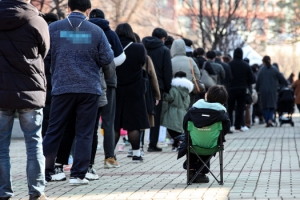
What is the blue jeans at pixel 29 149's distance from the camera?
7211 millimetres

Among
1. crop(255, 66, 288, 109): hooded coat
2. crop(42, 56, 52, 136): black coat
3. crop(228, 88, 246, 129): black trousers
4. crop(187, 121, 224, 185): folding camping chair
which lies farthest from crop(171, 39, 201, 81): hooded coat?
crop(255, 66, 288, 109): hooded coat

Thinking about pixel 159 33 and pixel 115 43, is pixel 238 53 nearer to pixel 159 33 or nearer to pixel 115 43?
pixel 159 33

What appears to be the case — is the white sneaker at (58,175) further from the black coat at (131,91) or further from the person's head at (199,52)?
the person's head at (199,52)

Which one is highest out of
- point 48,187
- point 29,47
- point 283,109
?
point 29,47

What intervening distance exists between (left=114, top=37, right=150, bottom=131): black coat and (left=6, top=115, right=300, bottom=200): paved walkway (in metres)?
0.56

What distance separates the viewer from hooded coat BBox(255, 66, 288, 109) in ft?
77.4

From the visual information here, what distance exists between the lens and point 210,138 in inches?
347

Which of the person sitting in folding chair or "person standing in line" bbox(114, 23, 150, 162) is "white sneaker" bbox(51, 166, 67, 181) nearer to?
the person sitting in folding chair

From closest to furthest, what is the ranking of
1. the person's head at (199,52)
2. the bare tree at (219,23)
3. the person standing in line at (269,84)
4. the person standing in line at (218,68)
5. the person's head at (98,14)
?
the person's head at (98,14)
the person's head at (199,52)
the person standing in line at (218,68)
the person standing in line at (269,84)
the bare tree at (219,23)

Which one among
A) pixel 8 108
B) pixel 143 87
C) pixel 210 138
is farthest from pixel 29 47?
pixel 143 87

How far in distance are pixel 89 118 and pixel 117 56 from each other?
1539 mm

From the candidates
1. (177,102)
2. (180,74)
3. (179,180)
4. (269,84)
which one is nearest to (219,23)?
(269,84)

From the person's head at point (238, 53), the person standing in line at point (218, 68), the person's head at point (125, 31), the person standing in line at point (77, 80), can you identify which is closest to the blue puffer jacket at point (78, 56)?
the person standing in line at point (77, 80)

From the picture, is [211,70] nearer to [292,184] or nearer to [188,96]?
[188,96]
